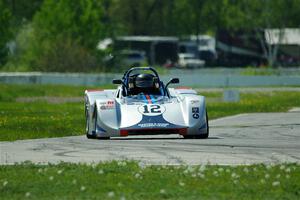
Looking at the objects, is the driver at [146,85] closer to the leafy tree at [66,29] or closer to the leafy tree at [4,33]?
the leafy tree at [4,33]

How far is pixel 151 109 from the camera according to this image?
830 inches

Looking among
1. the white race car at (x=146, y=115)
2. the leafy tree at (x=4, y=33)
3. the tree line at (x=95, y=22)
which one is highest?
the white race car at (x=146, y=115)

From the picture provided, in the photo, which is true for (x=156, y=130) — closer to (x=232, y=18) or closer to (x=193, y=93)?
(x=193, y=93)

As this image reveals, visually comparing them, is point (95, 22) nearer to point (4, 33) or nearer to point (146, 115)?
point (4, 33)

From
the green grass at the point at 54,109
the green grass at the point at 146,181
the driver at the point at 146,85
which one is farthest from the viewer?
the green grass at the point at 54,109

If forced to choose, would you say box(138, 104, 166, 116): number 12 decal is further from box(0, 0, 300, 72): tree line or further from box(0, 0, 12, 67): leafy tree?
box(0, 0, 12, 67): leafy tree

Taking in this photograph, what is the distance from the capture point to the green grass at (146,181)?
489 inches

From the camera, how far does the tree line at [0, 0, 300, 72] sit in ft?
207

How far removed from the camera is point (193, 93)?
73.4 ft

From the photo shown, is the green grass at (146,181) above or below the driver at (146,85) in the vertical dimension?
above

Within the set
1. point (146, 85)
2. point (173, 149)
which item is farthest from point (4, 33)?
point (173, 149)

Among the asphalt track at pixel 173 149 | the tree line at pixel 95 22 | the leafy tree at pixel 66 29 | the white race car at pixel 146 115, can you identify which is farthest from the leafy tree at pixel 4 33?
the white race car at pixel 146 115

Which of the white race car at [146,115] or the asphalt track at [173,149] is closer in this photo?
the asphalt track at [173,149]

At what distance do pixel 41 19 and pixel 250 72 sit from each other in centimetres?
1489
